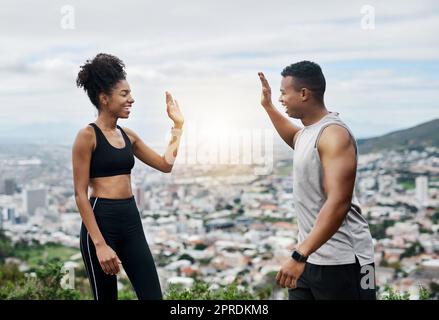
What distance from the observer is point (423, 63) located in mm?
14016

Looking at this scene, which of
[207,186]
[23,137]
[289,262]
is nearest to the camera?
[289,262]

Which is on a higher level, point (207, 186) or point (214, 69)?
point (214, 69)

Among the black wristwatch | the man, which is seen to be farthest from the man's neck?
the black wristwatch

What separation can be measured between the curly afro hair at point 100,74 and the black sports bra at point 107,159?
18 centimetres

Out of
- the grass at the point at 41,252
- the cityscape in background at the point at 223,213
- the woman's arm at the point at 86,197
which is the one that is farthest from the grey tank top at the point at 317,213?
Result: the grass at the point at 41,252

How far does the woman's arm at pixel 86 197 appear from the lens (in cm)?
298

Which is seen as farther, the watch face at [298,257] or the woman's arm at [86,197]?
the woman's arm at [86,197]

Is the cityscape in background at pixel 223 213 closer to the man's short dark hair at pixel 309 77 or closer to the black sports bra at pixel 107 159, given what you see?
the black sports bra at pixel 107 159

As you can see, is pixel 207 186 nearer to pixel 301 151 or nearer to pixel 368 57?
pixel 368 57

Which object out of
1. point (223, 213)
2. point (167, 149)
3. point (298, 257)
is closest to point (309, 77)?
point (298, 257)

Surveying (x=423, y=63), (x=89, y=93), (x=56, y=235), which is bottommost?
(x=56, y=235)

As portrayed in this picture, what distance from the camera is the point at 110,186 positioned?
10.2 ft
